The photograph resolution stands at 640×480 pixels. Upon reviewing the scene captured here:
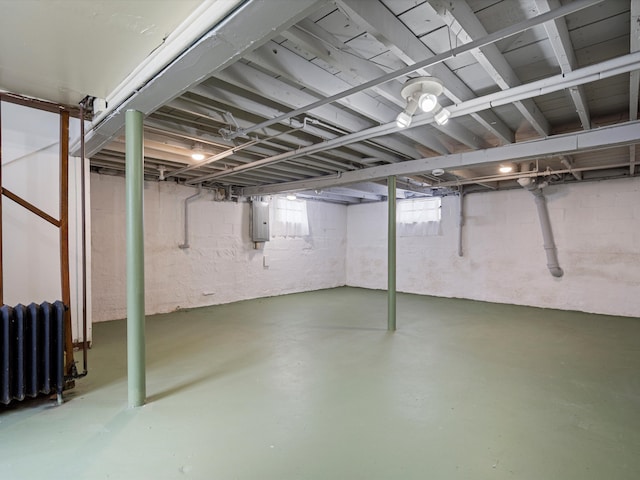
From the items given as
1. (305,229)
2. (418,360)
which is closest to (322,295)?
(305,229)

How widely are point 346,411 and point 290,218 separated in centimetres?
531

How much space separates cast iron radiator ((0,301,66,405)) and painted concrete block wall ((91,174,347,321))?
8.83ft

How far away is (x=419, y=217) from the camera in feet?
23.4

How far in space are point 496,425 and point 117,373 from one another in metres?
2.91

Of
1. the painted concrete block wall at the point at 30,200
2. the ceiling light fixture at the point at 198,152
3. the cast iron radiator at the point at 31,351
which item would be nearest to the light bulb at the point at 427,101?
the ceiling light fixture at the point at 198,152

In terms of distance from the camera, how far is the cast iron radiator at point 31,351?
2.04 meters

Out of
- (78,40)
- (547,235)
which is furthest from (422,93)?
(547,235)

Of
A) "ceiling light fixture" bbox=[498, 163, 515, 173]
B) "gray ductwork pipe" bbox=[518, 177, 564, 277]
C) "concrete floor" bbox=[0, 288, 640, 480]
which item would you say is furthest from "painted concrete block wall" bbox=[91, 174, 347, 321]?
"gray ductwork pipe" bbox=[518, 177, 564, 277]

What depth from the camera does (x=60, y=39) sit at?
1655mm

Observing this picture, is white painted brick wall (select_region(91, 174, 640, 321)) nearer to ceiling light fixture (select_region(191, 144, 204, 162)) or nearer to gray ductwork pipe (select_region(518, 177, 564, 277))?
gray ductwork pipe (select_region(518, 177, 564, 277))

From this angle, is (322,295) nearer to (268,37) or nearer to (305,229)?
(305,229)

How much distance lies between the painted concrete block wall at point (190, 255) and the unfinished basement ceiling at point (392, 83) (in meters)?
0.93

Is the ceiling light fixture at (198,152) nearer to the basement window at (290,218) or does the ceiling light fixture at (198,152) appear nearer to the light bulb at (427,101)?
the light bulb at (427,101)

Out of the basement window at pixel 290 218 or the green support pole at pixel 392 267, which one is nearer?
the green support pole at pixel 392 267
